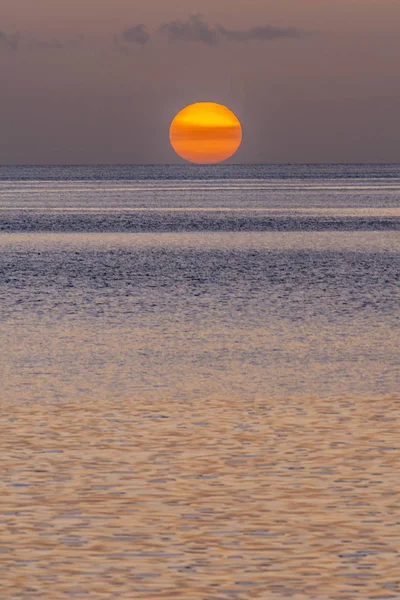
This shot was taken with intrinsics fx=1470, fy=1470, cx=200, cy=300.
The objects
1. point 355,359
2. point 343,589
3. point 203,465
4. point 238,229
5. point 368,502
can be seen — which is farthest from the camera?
point 238,229

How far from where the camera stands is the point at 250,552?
28.9 ft

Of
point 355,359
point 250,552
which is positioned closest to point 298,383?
point 355,359

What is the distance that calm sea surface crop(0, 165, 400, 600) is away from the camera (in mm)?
8492

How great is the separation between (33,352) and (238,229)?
5255cm

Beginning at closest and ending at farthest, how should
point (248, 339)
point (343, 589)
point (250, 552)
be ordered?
1. point (343, 589)
2. point (250, 552)
3. point (248, 339)

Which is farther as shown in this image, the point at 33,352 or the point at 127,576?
the point at 33,352

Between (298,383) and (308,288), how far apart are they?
50.0 feet

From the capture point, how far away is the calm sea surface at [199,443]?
8492 millimetres

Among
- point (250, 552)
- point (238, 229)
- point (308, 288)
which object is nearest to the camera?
point (250, 552)

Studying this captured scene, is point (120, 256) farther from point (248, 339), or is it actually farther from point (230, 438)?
point (230, 438)

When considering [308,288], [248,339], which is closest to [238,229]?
[308,288]

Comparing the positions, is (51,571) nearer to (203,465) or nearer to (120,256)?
(203,465)

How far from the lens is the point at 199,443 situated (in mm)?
12445

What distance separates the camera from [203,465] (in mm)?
11477
